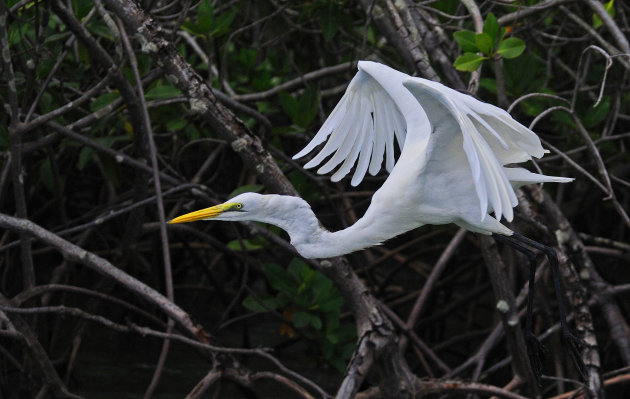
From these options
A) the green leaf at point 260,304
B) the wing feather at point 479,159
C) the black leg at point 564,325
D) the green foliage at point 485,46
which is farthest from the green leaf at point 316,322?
the wing feather at point 479,159

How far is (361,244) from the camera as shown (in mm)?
2482

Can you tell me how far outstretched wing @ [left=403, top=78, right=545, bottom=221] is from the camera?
6.82ft

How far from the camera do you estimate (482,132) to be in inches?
98.0

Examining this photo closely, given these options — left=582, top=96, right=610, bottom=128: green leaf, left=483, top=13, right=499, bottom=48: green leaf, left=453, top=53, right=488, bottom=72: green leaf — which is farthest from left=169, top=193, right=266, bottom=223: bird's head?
left=582, top=96, right=610, bottom=128: green leaf

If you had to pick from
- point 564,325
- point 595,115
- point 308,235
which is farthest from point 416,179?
point 595,115

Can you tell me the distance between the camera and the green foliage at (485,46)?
2789 millimetres

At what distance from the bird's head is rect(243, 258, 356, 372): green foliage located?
125cm

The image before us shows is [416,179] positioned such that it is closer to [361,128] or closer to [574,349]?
[361,128]

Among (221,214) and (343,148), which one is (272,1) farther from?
(221,214)

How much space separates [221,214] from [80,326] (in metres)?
1.66

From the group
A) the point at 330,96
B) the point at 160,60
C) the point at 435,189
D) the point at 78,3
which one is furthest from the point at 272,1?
the point at 435,189

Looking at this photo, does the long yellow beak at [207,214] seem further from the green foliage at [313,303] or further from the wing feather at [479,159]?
the green foliage at [313,303]

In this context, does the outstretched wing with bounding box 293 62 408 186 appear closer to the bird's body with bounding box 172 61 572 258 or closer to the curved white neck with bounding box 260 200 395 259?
the bird's body with bounding box 172 61 572 258

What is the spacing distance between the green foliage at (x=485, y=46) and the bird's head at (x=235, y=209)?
0.83 metres
